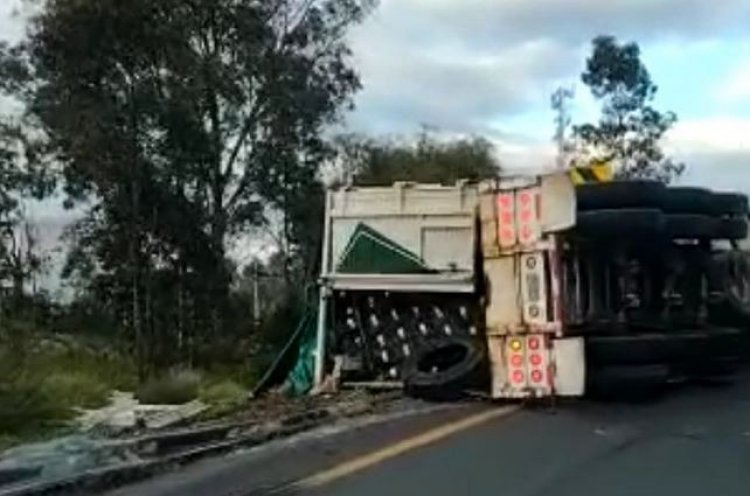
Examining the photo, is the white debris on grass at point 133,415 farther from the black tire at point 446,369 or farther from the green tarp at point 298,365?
the black tire at point 446,369

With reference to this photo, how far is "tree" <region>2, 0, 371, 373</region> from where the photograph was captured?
27422mm

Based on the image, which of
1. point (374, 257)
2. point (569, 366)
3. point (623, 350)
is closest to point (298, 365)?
point (374, 257)

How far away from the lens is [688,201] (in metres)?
14.3

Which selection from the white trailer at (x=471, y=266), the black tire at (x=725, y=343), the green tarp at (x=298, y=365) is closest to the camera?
the white trailer at (x=471, y=266)

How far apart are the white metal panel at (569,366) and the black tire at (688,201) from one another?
2.01 meters

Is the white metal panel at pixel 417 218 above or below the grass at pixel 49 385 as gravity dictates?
above

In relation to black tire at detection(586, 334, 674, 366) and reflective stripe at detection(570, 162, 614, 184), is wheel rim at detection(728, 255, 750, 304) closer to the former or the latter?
reflective stripe at detection(570, 162, 614, 184)

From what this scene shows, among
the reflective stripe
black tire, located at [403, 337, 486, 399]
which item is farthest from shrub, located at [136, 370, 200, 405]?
the reflective stripe

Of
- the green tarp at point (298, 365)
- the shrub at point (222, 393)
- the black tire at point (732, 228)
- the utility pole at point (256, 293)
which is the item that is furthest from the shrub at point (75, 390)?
the utility pole at point (256, 293)

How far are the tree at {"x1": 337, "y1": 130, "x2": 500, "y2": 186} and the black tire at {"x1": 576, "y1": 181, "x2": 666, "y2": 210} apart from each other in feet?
73.8

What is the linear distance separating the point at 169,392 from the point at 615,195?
750 centimetres

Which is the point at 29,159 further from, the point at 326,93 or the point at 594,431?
the point at 594,431

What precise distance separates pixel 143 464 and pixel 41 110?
1944 cm

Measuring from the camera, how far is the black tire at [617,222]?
41.9ft
